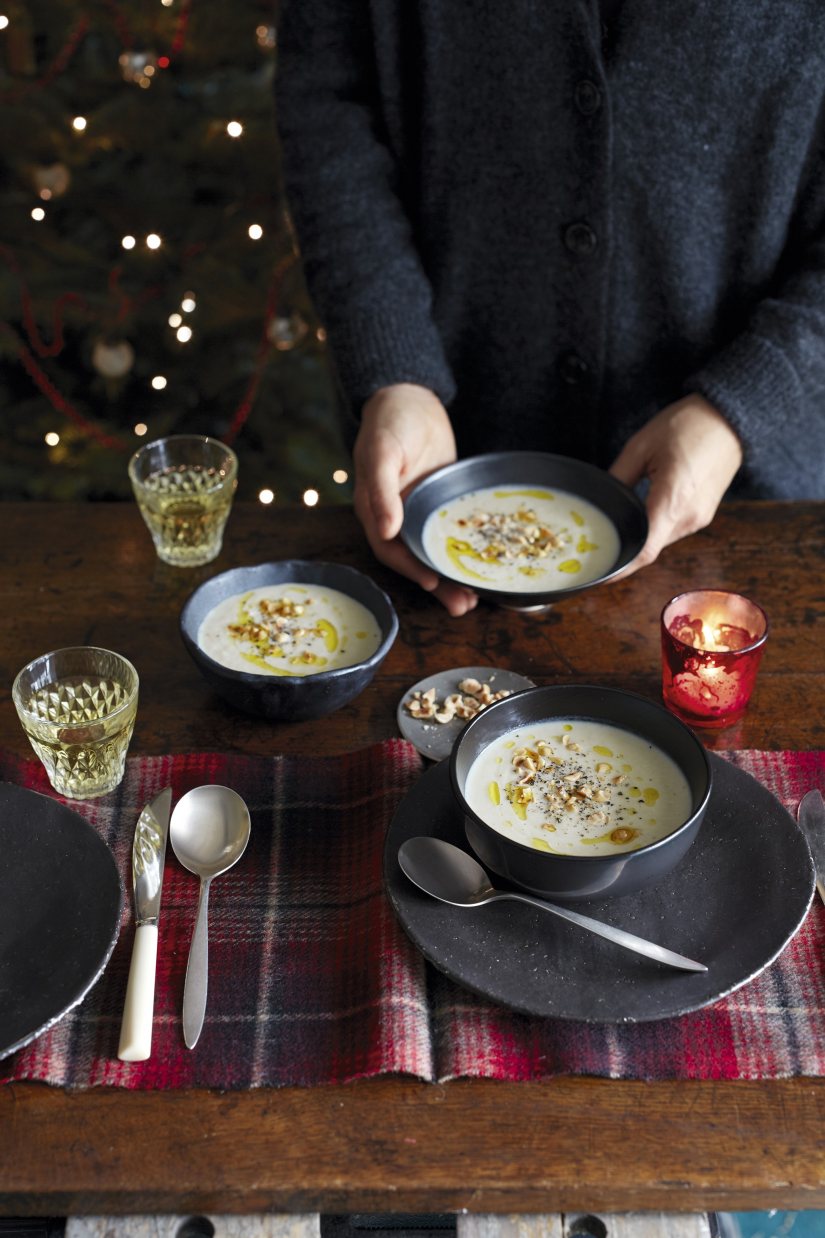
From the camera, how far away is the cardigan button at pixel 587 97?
1.54m

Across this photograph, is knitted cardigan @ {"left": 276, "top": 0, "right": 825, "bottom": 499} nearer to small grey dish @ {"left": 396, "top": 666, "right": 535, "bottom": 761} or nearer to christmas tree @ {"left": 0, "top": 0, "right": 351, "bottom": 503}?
small grey dish @ {"left": 396, "top": 666, "right": 535, "bottom": 761}

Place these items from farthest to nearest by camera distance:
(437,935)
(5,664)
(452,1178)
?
(5,664) → (437,935) → (452,1178)

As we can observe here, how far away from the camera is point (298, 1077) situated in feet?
2.81

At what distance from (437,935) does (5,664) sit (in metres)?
0.64

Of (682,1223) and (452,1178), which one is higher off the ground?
(452,1178)

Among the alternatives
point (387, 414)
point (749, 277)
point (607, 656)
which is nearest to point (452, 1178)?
point (607, 656)

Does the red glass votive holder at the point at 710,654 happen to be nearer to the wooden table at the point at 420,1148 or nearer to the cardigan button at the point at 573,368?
the wooden table at the point at 420,1148

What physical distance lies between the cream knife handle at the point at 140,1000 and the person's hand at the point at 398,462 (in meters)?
0.56

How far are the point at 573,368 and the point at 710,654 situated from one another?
0.73m

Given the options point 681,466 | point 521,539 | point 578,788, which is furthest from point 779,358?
point 578,788

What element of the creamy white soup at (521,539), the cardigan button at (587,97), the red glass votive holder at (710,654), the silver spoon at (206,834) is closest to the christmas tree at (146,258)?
the cardigan button at (587,97)

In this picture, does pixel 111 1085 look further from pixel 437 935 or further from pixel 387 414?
pixel 387 414

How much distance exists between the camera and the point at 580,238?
5.40ft

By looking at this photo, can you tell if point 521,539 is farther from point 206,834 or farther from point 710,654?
point 206,834
